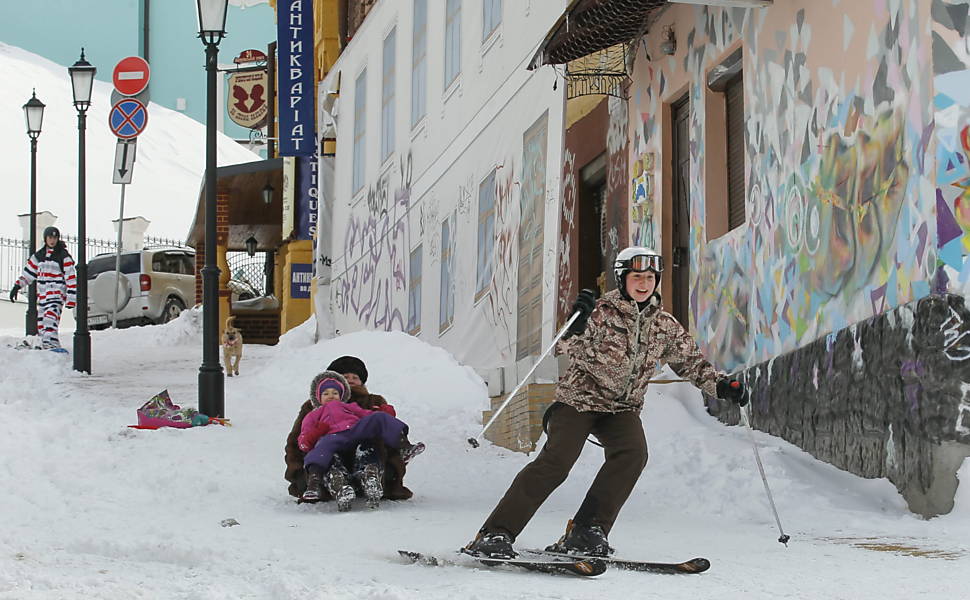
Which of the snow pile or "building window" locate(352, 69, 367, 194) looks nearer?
"building window" locate(352, 69, 367, 194)

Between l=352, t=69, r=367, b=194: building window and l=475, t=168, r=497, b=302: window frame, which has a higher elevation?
l=352, t=69, r=367, b=194: building window

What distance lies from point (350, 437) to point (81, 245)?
→ 1129 cm

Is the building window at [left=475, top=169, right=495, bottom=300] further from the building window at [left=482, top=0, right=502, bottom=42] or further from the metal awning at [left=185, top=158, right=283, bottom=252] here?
the metal awning at [left=185, top=158, right=283, bottom=252]

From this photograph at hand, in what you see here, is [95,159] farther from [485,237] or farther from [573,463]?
[573,463]

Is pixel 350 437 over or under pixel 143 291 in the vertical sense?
under

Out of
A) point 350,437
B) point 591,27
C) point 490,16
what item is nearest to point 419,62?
point 490,16

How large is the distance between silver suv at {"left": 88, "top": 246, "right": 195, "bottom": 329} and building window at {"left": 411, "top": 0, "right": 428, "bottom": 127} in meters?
12.1

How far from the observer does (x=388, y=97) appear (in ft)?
68.4

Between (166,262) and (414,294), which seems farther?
(166,262)

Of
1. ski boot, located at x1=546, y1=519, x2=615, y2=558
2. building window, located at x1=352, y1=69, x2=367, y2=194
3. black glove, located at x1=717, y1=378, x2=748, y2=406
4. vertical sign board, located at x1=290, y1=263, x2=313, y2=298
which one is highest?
building window, located at x1=352, y1=69, x2=367, y2=194

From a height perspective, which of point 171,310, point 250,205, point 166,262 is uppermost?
point 250,205

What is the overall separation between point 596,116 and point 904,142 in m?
6.43

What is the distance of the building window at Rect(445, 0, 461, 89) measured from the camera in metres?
16.7

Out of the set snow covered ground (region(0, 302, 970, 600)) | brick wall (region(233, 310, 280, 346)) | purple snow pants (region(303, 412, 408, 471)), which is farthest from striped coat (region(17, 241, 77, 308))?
brick wall (region(233, 310, 280, 346))
